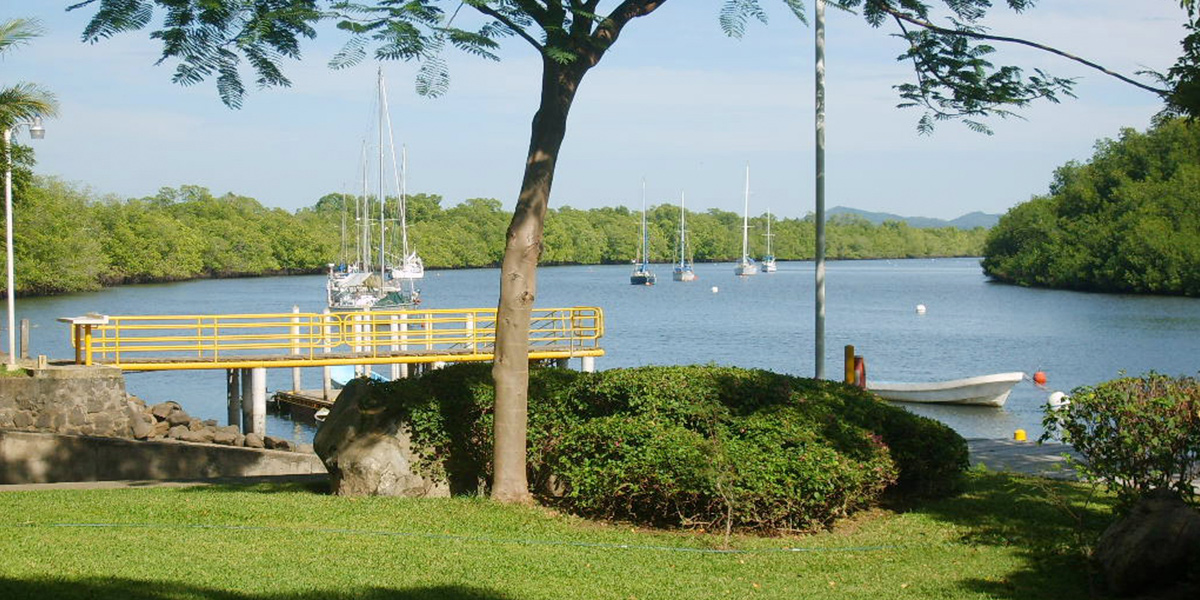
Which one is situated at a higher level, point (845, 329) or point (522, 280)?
point (522, 280)

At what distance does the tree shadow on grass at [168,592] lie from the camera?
21.9ft

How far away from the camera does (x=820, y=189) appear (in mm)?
14703

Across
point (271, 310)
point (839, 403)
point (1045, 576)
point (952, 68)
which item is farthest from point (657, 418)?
point (271, 310)

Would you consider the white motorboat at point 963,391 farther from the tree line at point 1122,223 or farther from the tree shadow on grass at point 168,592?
the tree line at point 1122,223

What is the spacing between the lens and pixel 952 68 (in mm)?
10445

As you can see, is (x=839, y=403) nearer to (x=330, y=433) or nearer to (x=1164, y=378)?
(x=1164, y=378)

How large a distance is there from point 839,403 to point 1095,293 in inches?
3384

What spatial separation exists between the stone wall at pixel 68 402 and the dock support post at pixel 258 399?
14.9 ft

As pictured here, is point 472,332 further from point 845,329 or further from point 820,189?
point 845,329

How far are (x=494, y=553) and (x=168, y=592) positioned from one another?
2.16 metres

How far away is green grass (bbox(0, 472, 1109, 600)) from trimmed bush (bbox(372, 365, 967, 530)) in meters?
0.26

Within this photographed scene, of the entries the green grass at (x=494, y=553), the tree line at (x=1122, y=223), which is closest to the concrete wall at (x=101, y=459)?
the green grass at (x=494, y=553)

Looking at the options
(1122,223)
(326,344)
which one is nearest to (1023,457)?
(326,344)

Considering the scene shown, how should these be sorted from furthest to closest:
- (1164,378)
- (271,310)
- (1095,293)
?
1. (1095,293)
2. (271,310)
3. (1164,378)
